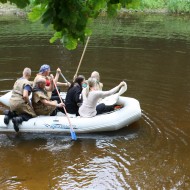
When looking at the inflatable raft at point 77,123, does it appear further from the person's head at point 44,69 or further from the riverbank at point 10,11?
the riverbank at point 10,11

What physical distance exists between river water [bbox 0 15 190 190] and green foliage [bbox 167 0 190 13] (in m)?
15.9

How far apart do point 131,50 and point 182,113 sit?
8547 millimetres

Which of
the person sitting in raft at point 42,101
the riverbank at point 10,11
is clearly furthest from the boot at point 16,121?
the riverbank at point 10,11

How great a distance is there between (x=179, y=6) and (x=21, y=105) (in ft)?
89.4

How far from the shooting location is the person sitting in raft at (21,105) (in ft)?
25.1

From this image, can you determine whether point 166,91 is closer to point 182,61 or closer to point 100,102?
point 100,102

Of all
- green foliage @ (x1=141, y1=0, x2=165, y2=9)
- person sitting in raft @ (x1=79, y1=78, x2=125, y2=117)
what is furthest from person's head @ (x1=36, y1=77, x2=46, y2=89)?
green foliage @ (x1=141, y1=0, x2=165, y2=9)

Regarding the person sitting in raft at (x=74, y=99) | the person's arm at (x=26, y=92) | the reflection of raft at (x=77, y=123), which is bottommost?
A: the reflection of raft at (x=77, y=123)

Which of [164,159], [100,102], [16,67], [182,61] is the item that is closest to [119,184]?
[164,159]

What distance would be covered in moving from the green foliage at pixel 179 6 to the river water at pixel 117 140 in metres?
15.9

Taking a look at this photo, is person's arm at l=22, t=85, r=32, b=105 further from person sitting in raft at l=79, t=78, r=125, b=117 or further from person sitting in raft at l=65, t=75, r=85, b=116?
person sitting in raft at l=79, t=78, r=125, b=117

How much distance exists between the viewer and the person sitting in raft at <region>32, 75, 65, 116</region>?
7.67m

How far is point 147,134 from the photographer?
7.89m

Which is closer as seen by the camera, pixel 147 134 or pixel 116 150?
pixel 116 150
